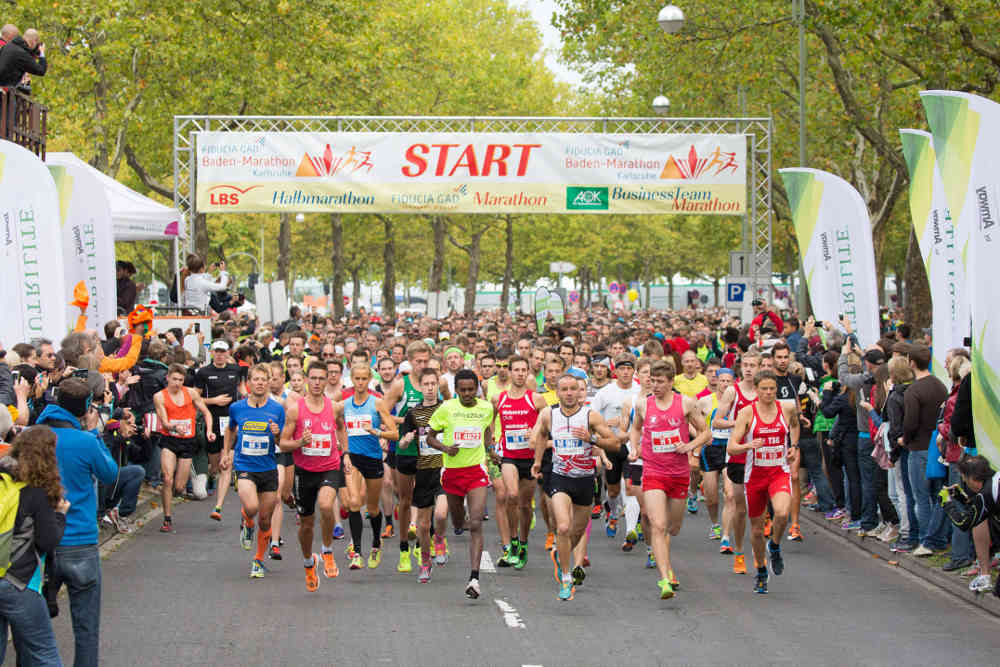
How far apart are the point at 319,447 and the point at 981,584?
224 inches

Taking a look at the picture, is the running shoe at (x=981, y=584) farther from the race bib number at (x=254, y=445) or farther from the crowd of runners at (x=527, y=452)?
the race bib number at (x=254, y=445)

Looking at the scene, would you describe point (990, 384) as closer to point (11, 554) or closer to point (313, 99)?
point (11, 554)

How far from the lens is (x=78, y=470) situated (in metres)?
8.13

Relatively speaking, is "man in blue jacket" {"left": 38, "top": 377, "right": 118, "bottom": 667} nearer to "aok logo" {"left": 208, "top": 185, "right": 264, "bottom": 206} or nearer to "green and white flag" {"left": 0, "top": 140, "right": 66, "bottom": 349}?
"green and white flag" {"left": 0, "top": 140, "right": 66, "bottom": 349}

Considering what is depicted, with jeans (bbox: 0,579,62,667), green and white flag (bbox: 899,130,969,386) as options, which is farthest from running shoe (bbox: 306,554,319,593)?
green and white flag (bbox: 899,130,969,386)

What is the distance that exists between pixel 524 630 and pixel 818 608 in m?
2.62

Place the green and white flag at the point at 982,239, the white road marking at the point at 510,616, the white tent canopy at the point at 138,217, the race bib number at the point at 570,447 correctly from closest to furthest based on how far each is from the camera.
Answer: the white road marking at the point at 510,616
the green and white flag at the point at 982,239
the race bib number at the point at 570,447
the white tent canopy at the point at 138,217

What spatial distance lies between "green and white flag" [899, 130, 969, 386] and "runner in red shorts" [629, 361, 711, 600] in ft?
9.93

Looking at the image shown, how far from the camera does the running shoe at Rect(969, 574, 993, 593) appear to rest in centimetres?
1139

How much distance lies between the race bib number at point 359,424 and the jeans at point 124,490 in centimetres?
315

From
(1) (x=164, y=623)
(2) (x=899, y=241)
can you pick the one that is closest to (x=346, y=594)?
(1) (x=164, y=623)

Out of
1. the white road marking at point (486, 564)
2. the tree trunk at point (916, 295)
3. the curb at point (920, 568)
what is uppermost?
the tree trunk at point (916, 295)

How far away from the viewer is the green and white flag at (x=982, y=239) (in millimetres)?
11266

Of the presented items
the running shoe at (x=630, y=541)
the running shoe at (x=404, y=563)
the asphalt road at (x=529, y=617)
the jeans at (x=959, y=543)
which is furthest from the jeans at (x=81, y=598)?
the jeans at (x=959, y=543)
